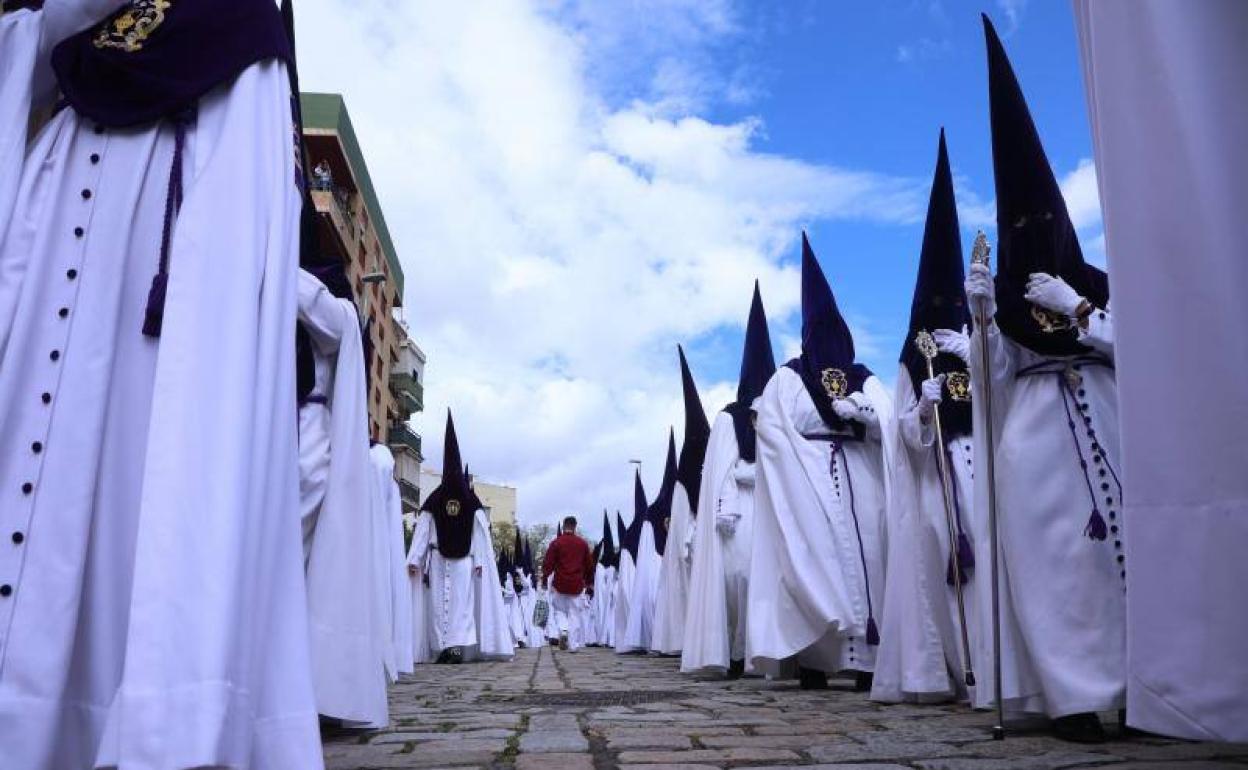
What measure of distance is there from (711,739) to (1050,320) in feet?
7.07

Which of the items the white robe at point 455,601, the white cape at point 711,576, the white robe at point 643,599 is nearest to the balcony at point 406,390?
the white robe at point 643,599

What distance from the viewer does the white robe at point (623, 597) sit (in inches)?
718

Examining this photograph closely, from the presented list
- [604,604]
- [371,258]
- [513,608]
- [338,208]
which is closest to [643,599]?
[604,604]

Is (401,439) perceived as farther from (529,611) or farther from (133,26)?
(133,26)

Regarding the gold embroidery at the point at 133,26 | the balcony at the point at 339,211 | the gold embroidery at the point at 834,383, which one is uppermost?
the balcony at the point at 339,211

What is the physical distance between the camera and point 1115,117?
190 cm

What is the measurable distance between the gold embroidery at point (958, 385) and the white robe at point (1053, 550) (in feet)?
3.77

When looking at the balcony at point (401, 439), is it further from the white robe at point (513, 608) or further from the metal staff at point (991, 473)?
the metal staff at point (991, 473)

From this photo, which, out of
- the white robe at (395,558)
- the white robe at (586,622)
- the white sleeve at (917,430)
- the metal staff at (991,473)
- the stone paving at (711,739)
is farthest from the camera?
the white robe at (586,622)

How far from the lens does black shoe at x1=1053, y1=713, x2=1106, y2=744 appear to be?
3766mm

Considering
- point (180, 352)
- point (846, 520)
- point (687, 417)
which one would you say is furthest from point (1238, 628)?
point (687, 417)

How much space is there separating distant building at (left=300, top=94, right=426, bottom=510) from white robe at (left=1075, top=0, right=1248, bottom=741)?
78.3ft

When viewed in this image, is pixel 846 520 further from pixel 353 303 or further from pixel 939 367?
pixel 353 303

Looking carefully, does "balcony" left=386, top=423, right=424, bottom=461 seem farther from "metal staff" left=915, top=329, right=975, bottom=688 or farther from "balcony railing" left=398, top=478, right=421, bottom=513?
"metal staff" left=915, top=329, right=975, bottom=688
